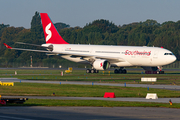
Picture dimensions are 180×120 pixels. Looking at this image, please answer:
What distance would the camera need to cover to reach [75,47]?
244 feet

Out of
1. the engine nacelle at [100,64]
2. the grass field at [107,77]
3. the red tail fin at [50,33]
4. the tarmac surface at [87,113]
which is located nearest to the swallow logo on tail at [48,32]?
the red tail fin at [50,33]

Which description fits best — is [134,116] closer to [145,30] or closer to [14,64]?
[14,64]

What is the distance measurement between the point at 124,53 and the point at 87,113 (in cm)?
4823

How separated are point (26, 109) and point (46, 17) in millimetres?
59777

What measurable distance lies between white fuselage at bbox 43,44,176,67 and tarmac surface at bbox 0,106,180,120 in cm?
4258

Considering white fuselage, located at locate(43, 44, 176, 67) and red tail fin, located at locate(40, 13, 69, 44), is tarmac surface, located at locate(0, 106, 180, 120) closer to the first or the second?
white fuselage, located at locate(43, 44, 176, 67)

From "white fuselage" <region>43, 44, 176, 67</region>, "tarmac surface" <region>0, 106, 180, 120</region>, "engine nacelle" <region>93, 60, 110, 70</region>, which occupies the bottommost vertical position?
"tarmac surface" <region>0, 106, 180, 120</region>

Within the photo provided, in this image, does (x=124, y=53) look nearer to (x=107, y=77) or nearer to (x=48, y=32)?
(x=107, y=77)

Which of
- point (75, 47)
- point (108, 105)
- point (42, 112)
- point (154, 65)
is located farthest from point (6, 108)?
point (75, 47)

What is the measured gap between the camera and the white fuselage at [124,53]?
6600cm

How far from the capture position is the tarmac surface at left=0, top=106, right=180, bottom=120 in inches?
781

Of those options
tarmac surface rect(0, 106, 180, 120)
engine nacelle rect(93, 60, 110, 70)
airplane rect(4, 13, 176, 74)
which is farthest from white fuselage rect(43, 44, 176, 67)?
tarmac surface rect(0, 106, 180, 120)

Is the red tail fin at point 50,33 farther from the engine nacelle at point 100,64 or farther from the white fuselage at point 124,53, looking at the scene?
the engine nacelle at point 100,64

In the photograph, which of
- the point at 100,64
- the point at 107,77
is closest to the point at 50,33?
the point at 100,64
